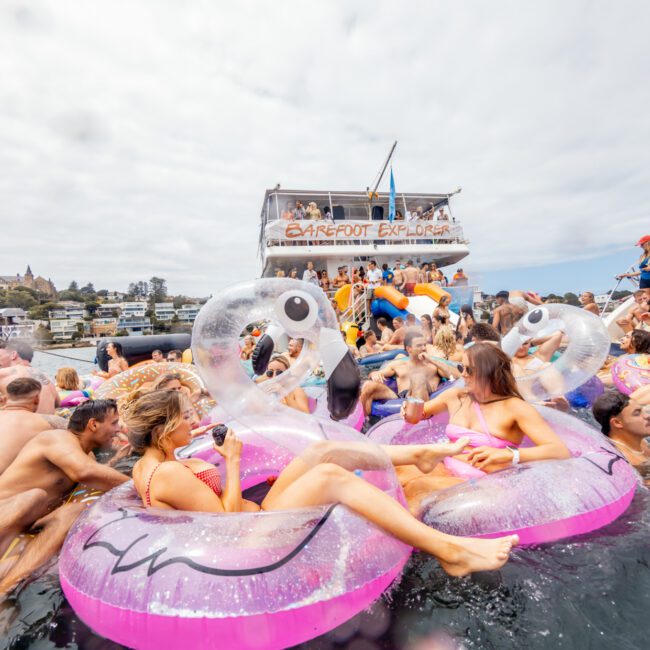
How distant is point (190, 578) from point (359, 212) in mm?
19597

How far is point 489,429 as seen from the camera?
2.42 metres

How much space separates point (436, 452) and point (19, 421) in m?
2.91

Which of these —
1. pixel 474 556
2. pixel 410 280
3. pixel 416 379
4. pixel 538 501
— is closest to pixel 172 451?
pixel 474 556

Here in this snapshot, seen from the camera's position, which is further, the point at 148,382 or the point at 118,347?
the point at 118,347

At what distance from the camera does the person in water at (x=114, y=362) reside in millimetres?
7555

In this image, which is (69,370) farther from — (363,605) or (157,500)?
(363,605)

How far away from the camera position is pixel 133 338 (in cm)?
959

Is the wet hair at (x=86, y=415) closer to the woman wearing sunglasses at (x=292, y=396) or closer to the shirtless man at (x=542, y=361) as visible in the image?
the woman wearing sunglasses at (x=292, y=396)

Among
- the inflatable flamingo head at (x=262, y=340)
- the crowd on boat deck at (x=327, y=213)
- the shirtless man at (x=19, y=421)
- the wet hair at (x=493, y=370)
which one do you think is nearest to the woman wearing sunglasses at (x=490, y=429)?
the wet hair at (x=493, y=370)

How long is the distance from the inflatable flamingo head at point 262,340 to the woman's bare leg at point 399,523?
559mm

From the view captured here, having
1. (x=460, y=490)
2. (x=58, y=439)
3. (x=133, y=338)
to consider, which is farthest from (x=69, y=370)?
(x=460, y=490)

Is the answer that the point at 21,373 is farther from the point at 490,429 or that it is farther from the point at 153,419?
the point at 490,429

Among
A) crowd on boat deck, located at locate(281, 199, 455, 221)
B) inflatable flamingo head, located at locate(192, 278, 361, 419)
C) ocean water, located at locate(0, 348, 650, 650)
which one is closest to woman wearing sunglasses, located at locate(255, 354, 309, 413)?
inflatable flamingo head, located at locate(192, 278, 361, 419)

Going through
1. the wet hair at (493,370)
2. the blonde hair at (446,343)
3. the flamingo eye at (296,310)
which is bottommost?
the blonde hair at (446,343)
